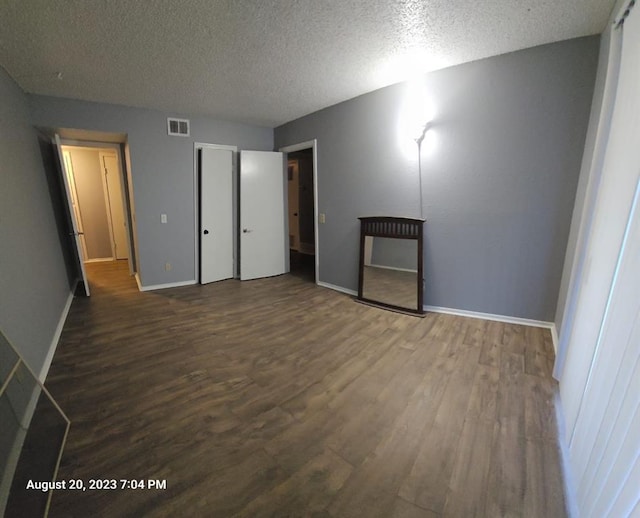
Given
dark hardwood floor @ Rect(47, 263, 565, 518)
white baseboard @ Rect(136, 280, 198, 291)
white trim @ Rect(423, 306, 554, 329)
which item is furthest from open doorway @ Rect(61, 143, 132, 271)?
white trim @ Rect(423, 306, 554, 329)

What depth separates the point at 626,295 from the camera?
104 cm

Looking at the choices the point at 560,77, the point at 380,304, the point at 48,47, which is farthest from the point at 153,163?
the point at 560,77

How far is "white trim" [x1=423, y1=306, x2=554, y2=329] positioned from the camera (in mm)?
2709

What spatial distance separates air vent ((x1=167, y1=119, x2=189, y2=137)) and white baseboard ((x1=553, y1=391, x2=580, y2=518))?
5.09 meters

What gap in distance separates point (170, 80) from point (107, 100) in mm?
1229

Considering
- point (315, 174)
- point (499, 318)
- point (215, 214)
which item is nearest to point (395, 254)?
point (499, 318)

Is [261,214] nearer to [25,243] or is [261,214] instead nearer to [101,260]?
[25,243]

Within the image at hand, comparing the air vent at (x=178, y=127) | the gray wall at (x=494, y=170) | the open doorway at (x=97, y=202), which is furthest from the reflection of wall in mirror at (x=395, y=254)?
the open doorway at (x=97, y=202)

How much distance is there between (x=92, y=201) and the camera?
18.2 feet

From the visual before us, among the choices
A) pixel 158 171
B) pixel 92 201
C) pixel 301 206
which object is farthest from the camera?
pixel 301 206

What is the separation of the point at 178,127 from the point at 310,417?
13.9 ft

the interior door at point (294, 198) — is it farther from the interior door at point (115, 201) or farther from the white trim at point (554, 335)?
the white trim at point (554, 335)

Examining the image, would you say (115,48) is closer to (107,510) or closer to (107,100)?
(107,100)

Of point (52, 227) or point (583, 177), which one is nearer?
point (583, 177)
